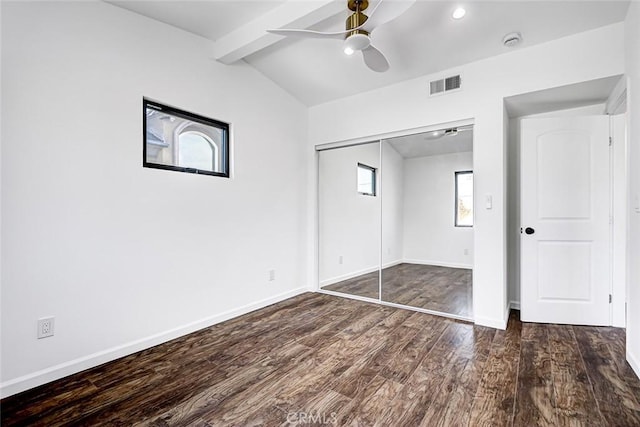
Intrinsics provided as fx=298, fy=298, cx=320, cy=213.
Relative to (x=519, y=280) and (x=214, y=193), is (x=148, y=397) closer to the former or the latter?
(x=214, y=193)

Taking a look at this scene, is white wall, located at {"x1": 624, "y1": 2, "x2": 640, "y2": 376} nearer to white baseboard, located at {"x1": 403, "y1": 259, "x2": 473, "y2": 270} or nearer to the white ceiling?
the white ceiling

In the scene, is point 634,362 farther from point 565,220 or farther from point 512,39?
point 512,39

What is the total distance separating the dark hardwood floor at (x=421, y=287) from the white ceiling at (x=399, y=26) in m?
2.25

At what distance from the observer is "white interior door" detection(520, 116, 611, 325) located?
2.89m

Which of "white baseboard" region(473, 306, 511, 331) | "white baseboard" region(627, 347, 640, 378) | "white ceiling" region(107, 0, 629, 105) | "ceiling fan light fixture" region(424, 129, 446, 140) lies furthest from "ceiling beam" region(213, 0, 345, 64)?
"white baseboard" region(627, 347, 640, 378)

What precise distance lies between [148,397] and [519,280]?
3735 millimetres

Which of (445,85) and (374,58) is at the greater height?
(445,85)

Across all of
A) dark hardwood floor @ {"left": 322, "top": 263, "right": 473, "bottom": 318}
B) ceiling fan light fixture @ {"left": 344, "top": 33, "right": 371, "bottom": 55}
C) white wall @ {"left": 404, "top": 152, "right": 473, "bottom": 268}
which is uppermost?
ceiling fan light fixture @ {"left": 344, "top": 33, "right": 371, "bottom": 55}

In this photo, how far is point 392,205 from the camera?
380 centimetres

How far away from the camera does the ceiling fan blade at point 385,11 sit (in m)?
1.77

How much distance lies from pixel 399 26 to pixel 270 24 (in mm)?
1120

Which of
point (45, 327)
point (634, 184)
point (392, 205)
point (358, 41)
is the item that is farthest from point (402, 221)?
point (45, 327)

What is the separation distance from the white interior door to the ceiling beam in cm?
232

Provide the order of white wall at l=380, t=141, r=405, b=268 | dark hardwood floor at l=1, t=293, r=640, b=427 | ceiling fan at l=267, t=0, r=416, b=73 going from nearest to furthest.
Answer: dark hardwood floor at l=1, t=293, r=640, b=427, ceiling fan at l=267, t=0, r=416, b=73, white wall at l=380, t=141, r=405, b=268
